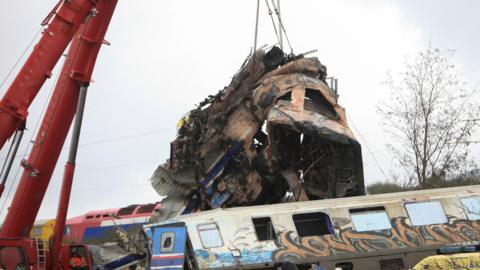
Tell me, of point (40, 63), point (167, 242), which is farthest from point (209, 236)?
point (40, 63)

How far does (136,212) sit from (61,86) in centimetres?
2789

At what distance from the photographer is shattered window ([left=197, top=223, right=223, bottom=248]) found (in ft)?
50.7

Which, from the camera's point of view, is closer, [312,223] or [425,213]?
[425,213]

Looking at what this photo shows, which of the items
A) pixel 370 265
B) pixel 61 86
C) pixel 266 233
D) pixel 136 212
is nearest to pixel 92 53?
pixel 61 86

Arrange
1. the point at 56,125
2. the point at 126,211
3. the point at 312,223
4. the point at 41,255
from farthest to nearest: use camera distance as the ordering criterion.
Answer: the point at 126,211
the point at 312,223
the point at 56,125
the point at 41,255

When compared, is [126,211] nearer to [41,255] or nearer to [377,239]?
[41,255]

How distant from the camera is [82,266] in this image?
16828 mm

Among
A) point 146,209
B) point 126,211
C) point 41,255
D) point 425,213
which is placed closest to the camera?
point 41,255

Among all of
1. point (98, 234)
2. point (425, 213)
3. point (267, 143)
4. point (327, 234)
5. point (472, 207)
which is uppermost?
point (267, 143)

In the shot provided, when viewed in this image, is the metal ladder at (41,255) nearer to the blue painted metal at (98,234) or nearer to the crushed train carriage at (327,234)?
the crushed train carriage at (327,234)

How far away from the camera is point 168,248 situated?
1521 centimetres

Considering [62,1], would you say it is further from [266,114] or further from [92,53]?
[266,114]

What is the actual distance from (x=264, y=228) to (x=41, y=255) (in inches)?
254

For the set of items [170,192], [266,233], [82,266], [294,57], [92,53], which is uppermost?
[294,57]
